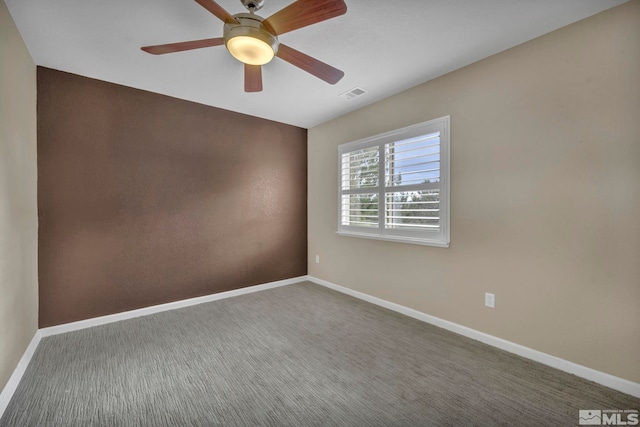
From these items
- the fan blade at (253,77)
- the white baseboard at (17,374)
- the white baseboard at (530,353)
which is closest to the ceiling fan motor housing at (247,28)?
the fan blade at (253,77)

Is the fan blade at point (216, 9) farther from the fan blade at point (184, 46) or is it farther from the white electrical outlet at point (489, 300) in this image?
the white electrical outlet at point (489, 300)

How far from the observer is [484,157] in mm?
2482

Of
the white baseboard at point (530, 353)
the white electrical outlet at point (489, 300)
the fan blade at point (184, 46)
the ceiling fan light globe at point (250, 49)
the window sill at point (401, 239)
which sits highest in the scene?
the fan blade at point (184, 46)

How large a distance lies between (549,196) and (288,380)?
244 cm

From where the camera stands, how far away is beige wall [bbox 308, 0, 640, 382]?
5.97ft

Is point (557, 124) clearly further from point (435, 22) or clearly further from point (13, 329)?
point (13, 329)

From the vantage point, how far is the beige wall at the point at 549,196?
5.97 feet

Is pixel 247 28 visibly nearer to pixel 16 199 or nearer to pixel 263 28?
pixel 263 28

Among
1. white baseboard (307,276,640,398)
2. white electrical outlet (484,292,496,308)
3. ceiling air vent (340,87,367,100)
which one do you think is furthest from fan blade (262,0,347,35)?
white baseboard (307,276,640,398)

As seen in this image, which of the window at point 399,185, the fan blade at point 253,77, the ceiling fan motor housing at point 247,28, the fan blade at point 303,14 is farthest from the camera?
the window at point 399,185

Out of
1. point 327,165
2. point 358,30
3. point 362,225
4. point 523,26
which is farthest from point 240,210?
point 523,26

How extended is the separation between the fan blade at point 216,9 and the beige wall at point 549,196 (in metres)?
2.15

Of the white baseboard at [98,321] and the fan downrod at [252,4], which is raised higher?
the fan downrod at [252,4]

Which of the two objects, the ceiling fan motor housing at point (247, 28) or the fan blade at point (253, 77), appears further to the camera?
the fan blade at point (253, 77)
